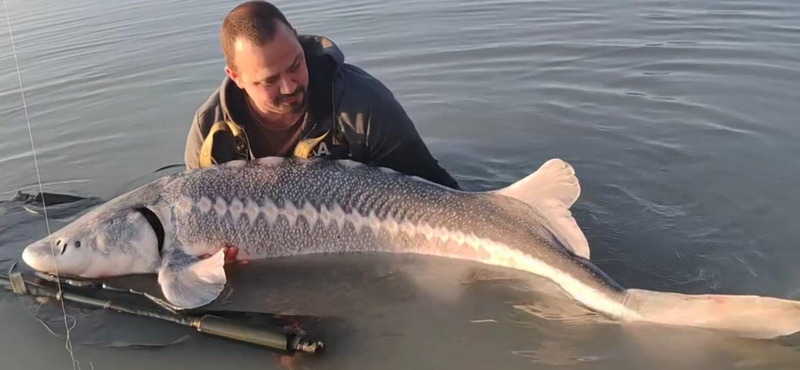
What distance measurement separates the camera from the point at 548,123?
19.5 feet

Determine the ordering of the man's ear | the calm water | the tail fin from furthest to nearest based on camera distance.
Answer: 1. the man's ear
2. the calm water
3. the tail fin

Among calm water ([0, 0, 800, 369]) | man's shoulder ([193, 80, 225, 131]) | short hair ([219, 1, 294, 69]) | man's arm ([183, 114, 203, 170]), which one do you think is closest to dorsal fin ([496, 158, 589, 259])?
calm water ([0, 0, 800, 369])

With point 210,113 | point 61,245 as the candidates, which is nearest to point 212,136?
point 210,113

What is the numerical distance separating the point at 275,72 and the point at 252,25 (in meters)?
0.26

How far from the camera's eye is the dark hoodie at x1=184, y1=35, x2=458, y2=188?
13.8 feet

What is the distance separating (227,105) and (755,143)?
343 centimetres

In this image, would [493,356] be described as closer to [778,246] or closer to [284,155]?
[778,246]

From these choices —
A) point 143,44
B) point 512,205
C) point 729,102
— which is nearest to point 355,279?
point 512,205

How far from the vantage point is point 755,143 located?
4.96 metres

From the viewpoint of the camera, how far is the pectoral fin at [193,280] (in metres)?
3.70

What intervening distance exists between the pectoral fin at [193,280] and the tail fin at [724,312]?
78.6 inches

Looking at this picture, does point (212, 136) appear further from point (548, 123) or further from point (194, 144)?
point (548, 123)

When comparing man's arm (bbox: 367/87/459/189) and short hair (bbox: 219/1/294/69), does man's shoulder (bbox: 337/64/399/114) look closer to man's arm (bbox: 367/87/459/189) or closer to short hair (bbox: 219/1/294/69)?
man's arm (bbox: 367/87/459/189)

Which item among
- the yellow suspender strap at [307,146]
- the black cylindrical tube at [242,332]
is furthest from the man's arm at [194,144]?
the black cylindrical tube at [242,332]
